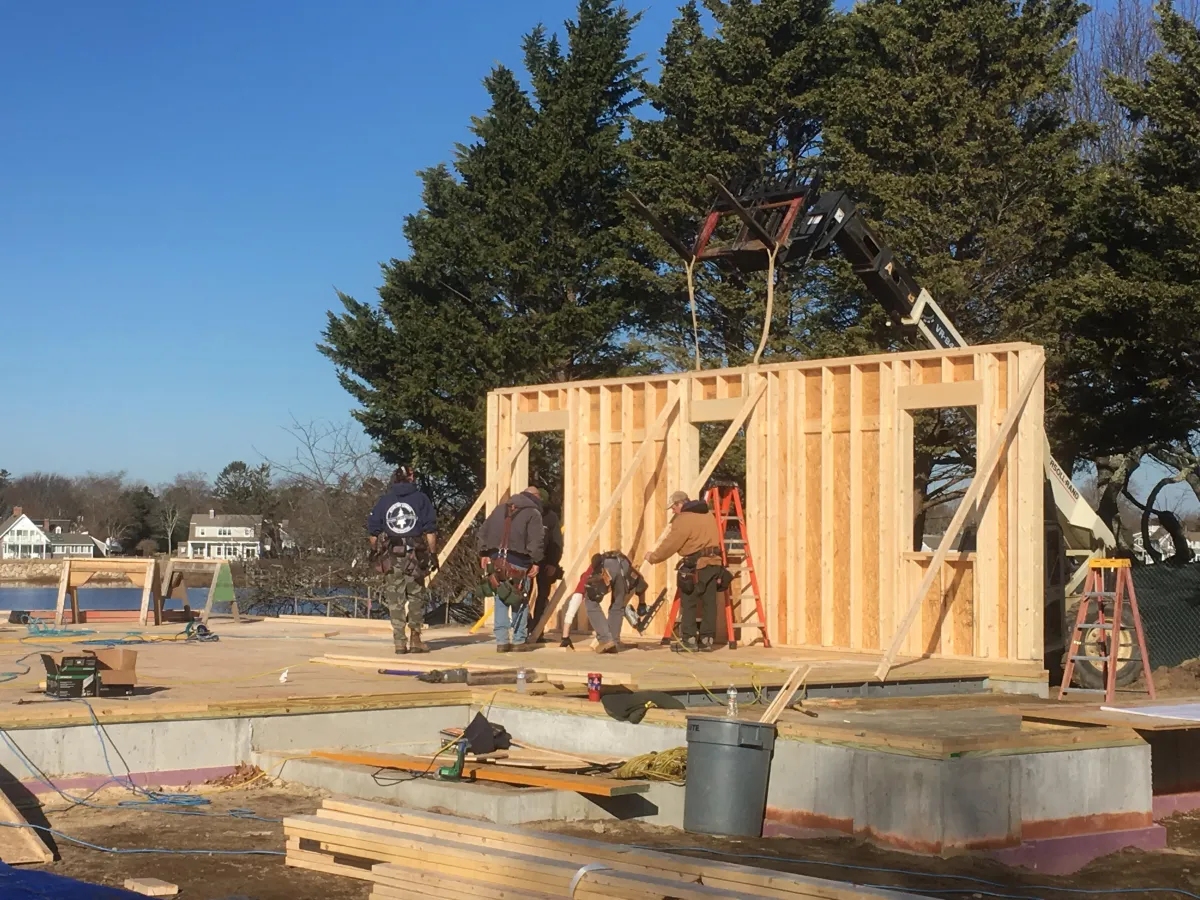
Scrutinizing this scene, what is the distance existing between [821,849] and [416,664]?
4311 millimetres

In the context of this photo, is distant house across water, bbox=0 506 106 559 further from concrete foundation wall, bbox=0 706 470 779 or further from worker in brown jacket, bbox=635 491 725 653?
concrete foundation wall, bbox=0 706 470 779

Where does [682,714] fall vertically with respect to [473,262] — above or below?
below

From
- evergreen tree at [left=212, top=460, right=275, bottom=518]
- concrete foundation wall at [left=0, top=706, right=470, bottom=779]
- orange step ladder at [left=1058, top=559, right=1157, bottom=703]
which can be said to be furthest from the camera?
evergreen tree at [left=212, top=460, right=275, bottom=518]

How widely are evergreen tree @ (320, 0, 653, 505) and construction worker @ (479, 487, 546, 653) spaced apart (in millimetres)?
12184

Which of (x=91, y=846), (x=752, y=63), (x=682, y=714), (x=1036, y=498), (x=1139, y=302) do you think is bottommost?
(x=91, y=846)

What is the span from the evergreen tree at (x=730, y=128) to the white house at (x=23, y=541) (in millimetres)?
58365

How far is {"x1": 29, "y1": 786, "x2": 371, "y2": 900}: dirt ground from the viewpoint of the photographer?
6.25m

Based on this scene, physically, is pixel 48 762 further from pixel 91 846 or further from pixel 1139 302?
pixel 1139 302

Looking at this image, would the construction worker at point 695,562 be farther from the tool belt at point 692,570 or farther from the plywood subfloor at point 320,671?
the plywood subfloor at point 320,671

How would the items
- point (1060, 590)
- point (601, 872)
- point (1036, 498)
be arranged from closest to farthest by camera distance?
point (601, 872) → point (1036, 498) → point (1060, 590)

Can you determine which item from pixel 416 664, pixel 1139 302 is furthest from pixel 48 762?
pixel 1139 302

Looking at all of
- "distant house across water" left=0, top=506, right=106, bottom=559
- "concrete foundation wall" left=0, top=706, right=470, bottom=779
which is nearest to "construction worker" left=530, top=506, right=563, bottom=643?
"concrete foundation wall" left=0, top=706, right=470, bottom=779

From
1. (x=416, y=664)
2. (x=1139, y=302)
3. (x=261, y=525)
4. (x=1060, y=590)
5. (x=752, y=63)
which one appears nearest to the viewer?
(x=416, y=664)

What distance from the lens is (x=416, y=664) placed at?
1058 cm
